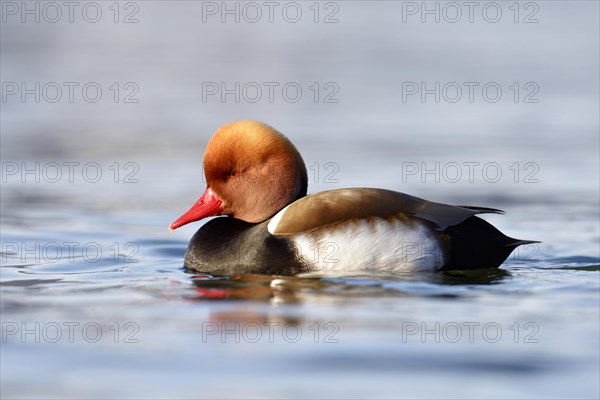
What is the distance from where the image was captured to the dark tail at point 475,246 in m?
6.53

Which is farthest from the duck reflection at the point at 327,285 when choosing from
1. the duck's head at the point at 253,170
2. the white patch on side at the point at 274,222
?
the duck's head at the point at 253,170

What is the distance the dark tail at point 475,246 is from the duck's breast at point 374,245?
0.23 ft

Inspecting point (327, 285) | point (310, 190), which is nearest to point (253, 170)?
point (327, 285)

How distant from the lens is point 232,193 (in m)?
6.72

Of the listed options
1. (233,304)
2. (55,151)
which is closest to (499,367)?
(233,304)

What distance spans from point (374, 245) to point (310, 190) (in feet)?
10.4

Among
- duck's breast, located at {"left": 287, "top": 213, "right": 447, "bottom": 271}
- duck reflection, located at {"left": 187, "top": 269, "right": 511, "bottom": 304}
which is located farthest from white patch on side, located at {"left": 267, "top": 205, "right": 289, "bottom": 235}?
duck reflection, located at {"left": 187, "top": 269, "right": 511, "bottom": 304}

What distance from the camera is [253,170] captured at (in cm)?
662

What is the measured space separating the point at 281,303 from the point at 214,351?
2.90ft

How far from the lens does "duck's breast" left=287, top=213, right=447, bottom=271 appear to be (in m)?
6.29

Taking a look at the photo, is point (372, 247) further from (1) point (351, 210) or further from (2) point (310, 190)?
(2) point (310, 190)

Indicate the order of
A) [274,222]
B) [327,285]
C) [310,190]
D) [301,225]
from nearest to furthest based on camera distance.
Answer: [327,285] < [301,225] < [274,222] < [310,190]

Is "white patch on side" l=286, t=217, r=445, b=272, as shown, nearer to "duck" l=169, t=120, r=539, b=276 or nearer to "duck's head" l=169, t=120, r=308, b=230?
"duck" l=169, t=120, r=539, b=276

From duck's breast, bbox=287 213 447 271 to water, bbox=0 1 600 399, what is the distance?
17 centimetres
